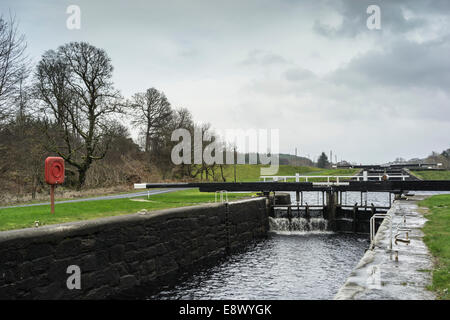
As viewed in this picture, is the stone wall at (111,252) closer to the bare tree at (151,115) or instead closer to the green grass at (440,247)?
the green grass at (440,247)

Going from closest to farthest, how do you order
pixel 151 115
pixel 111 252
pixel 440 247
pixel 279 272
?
pixel 440 247 < pixel 111 252 < pixel 279 272 < pixel 151 115

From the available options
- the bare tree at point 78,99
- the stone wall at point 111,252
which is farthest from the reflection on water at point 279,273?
the bare tree at point 78,99

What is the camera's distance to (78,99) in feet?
98.4

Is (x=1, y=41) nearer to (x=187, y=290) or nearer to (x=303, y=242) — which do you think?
(x=187, y=290)

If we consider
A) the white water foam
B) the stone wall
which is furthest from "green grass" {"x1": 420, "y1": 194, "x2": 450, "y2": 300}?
the white water foam

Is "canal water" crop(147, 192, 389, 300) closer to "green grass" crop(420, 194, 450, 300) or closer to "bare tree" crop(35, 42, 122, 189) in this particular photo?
"green grass" crop(420, 194, 450, 300)

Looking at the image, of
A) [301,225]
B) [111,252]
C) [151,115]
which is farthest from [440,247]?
[151,115]

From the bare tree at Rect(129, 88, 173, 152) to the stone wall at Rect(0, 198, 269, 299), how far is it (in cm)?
2864

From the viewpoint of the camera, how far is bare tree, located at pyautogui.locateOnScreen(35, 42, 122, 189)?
2878cm

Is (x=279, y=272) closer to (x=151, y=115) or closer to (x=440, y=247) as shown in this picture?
(x=440, y=247)

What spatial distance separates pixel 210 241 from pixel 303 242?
20.0 ft

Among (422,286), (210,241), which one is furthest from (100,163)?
(422,286)

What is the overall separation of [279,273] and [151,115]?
119 ft
